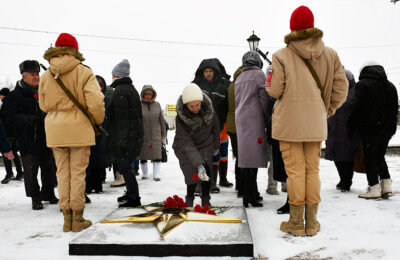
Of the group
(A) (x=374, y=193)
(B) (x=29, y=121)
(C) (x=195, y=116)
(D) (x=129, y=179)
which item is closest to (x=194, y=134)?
(C) (x=195, y=116)

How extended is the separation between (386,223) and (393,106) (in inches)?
76.4

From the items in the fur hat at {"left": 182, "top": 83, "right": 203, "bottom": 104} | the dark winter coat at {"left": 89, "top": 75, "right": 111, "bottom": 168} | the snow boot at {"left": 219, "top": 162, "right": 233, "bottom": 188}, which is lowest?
Result: the snow boot at {"left": 219, "top": 162, "right": 233, "bottom": 188}

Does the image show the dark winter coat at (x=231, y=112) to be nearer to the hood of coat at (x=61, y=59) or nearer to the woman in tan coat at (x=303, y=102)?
the woman in tan coat at (x=303, y=102)

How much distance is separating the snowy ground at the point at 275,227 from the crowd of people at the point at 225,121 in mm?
197

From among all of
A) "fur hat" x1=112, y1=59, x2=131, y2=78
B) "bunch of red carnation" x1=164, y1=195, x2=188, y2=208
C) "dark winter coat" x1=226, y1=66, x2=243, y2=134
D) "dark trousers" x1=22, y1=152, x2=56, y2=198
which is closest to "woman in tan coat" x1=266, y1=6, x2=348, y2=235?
"bunch of red carnation" x1=164, y1=195, x2=188, y2=208

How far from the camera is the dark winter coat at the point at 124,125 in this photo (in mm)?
4570

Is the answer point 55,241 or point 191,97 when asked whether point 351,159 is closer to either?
point 191,97

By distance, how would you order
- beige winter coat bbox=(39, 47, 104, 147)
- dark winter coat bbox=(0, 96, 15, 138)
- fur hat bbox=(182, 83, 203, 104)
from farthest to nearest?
dark winter coat bbox=(0, 96, 15, 138) → fur hat bbox=(182, 83, 203, 104) → beige winter coat bbox=(39, 47, 104, 147)

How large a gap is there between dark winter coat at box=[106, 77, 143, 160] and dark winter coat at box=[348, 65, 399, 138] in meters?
2.94

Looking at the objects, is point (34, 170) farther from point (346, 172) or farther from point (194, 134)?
point (346, 172)

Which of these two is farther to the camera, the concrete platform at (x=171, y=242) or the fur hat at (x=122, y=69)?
the fur hat at (x=122, y=69)

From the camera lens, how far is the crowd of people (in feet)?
11.2

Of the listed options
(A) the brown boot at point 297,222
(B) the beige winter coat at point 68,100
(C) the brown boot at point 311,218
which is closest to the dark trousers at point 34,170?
(B) the beige winter coat at point 68,100

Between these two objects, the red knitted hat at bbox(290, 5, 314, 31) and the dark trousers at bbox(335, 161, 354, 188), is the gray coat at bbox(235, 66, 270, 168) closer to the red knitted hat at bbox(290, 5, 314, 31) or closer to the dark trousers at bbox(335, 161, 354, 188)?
the red knitted hat at bbox(290, 5, 314, 31)
